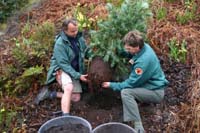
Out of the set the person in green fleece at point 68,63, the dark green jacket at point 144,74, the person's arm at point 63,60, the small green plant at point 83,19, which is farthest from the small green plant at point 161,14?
the person's arm at point 63,60

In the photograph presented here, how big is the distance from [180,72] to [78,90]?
140 centimetres

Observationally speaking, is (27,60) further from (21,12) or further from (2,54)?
(21,12)

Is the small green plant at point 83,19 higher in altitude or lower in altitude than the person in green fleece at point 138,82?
higher

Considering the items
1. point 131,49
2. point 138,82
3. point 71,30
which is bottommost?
point 138,82

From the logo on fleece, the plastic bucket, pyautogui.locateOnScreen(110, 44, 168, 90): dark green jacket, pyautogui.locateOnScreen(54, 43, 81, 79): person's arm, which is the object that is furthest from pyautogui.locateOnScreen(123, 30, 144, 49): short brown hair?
the plastic bucket

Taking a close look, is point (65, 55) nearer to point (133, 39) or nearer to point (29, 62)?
point (133, 39)

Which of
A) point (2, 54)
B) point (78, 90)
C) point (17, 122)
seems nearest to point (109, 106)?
point (78, 90)

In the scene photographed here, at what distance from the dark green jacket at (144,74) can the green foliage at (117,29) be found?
21cm

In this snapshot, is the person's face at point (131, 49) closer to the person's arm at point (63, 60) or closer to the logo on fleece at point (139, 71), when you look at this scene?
the logo on fleece at point (139, 71)

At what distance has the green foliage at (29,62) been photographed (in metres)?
5.57

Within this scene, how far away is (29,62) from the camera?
5.87 metres

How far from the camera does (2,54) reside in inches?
247

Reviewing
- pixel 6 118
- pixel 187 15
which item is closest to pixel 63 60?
pixel 6 118

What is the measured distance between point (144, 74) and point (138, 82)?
0.11 meters
